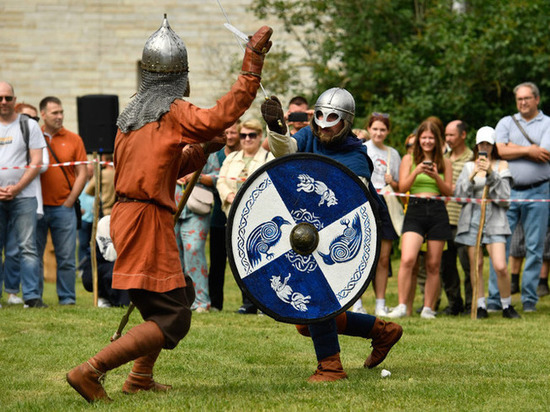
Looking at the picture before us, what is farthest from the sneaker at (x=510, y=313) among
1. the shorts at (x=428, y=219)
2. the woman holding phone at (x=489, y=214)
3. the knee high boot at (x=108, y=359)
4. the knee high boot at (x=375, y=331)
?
the knee high boot at (x=108, y=359)

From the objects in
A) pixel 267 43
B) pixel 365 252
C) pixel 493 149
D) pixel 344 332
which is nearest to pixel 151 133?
pixel 267 43

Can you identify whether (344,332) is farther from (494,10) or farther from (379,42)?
(379,42)

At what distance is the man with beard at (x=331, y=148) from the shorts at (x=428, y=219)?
3.75m

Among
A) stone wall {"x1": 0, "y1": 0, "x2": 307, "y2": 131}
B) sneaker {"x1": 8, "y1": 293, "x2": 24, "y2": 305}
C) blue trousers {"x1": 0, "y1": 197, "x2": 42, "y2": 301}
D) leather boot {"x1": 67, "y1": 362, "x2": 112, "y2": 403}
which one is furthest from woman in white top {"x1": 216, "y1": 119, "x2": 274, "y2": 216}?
A: stone wall {"x1": 0, "y1": 0, "x2": 307, "y2": 131}

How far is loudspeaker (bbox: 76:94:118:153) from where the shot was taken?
45.0 feet

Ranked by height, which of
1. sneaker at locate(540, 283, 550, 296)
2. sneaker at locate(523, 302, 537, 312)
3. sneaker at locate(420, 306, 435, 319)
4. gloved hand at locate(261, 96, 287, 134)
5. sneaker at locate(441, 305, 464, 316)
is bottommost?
sneaker at locate(540, 283, 550, 296)

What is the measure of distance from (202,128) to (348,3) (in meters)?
15.0

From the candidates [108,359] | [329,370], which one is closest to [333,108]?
[329,370]

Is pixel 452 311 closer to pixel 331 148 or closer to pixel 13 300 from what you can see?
pixel 13 300

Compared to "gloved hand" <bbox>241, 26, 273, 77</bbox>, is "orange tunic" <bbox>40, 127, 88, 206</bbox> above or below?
below

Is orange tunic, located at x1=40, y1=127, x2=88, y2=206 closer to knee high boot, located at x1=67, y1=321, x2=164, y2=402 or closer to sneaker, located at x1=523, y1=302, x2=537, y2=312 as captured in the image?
sneaker, located at x1=523, y1=302, x2=537, y2=312

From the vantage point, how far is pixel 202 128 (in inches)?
219

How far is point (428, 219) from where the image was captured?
1031 centimetres

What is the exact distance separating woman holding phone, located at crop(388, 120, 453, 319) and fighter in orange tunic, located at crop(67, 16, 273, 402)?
4861 millimetres
